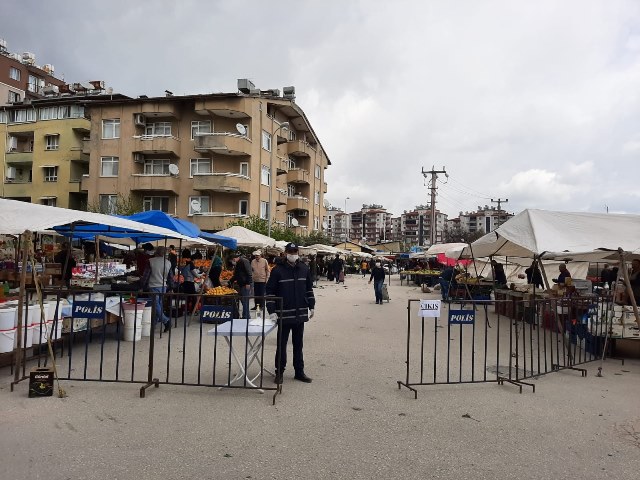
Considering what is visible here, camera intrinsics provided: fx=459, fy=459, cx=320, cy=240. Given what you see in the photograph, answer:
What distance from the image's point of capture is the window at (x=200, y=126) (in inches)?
1561

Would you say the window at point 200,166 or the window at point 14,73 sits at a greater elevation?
the window at point 14,73

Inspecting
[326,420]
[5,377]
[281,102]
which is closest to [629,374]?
[326,420]

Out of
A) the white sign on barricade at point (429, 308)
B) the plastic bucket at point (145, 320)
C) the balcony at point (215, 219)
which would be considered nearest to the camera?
the white sign on barricade at point (429, 308)

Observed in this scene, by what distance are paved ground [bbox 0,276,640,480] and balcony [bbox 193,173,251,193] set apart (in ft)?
104

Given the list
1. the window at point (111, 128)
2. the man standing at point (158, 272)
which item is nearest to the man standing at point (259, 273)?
the man standing at point (158, 272)

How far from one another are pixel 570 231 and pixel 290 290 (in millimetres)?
6147

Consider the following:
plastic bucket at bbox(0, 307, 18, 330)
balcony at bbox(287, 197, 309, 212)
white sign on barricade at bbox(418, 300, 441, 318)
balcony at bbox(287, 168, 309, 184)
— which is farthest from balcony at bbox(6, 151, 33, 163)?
white sign on barricade at bbox(418, 300, 441, 318)

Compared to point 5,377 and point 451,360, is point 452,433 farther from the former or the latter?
point 5,377

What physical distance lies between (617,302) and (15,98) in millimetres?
69725

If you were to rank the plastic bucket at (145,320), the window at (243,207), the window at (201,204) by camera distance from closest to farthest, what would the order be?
1. the plastic bucket at (145,320)
2. the window at (201,204)
3. the window at (243,207)

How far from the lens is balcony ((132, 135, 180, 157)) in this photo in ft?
126

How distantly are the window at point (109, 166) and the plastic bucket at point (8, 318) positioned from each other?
3607 cm

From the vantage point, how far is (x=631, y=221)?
31.0 feet

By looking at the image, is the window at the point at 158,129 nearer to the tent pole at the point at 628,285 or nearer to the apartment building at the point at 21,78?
the apartment building at the point at 21,78
